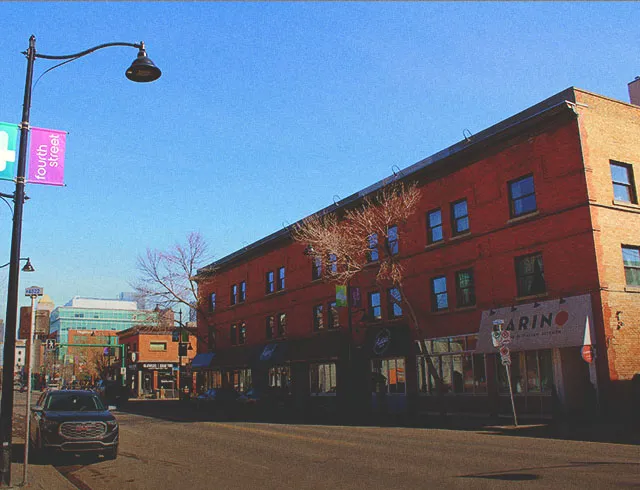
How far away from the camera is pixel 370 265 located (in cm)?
3341

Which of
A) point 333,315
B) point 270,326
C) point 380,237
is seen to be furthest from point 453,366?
point 270,326

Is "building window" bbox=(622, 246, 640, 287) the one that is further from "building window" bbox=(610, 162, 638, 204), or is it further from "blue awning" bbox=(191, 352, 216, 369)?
"blue awning" bbox=(191, 352, 216, 369)

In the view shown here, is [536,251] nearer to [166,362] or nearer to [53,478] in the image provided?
[53,478]

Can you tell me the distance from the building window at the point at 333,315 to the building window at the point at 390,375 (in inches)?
174

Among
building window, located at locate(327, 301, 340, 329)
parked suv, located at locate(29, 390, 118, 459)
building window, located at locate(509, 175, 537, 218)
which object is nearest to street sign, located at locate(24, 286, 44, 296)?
parked suv, located at locate(29, 390, 118, 459)

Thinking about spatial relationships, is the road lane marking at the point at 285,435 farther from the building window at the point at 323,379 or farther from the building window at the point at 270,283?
the building window at the point at 270,283

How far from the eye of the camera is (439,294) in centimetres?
2925

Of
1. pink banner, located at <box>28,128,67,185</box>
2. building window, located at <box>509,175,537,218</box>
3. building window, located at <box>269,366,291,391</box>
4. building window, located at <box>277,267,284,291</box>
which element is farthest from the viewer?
building window, located at <box>277,267,284,291</box>

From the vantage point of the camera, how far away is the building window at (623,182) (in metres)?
24.2

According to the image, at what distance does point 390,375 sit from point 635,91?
59.1 feet

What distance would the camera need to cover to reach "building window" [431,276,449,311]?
28.9 metres

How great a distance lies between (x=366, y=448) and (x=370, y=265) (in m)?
18.0

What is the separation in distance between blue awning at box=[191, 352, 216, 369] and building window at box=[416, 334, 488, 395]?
26325mm

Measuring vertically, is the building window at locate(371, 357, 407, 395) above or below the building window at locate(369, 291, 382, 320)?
below
